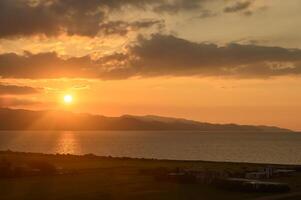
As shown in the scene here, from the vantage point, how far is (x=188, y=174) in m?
36.4

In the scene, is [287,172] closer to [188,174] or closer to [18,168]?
[188,174]

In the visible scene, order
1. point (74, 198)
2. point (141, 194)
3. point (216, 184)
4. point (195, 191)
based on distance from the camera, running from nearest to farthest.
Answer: point (74, 198), point (141, 194), point (195, 191), point (216, 184)

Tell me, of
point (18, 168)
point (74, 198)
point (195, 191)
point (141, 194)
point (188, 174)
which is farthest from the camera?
point (18, 168)

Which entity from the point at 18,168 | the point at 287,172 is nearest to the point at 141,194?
the point at 18,168

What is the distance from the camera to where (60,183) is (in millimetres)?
33906

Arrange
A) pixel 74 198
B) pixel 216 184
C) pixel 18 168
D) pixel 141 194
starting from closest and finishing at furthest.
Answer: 1. pixel 74 198
2. pixel 141 194
3. pixel 216 184
4. pixel 18 168

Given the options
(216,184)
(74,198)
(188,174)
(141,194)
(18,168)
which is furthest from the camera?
(18,168)

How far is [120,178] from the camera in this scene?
3703 centimetres

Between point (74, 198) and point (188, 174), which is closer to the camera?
point (74, 198)

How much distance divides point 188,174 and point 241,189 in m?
6.47

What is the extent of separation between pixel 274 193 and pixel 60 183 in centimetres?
1274

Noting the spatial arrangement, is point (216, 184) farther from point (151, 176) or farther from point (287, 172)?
point (287, 172)

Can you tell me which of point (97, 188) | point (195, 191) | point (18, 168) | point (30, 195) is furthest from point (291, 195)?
point (18, 168)

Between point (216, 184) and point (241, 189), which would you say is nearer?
point (241, 189)
